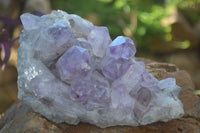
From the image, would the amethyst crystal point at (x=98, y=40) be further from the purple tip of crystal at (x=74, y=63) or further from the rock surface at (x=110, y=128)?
the rock surface at (x=110, y=128)

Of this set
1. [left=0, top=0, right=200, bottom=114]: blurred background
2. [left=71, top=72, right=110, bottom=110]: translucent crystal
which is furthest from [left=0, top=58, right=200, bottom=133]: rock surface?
[left=0, top=0, right=200, bottom=114]: blurred background

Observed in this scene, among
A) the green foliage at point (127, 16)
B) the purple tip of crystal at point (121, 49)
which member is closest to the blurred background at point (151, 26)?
the green foliage at point (127, 16)

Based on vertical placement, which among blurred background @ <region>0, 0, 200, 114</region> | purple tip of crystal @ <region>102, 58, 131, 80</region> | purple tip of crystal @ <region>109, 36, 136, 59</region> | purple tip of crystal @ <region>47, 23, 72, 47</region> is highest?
purple tip of crystal @ <region>47, 23, 72, 47</region>

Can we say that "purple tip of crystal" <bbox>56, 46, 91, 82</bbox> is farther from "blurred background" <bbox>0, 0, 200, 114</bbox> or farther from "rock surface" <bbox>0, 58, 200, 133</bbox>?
"blurred background" <bbox>0, 0, 200, 114</bbox>

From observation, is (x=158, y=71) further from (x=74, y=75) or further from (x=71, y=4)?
(x=71, y=4)

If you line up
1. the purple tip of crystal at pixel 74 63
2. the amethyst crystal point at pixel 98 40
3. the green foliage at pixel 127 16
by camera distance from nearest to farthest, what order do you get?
the purple tip of crystal at pixel 74 63 → the amethyst crystal point at pixel 98 40 → the green foliage at pixel 127 16

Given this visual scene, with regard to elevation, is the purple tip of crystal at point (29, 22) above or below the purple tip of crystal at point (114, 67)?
above

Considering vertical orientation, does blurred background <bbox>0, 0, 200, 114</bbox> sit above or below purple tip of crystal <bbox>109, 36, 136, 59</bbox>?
below
